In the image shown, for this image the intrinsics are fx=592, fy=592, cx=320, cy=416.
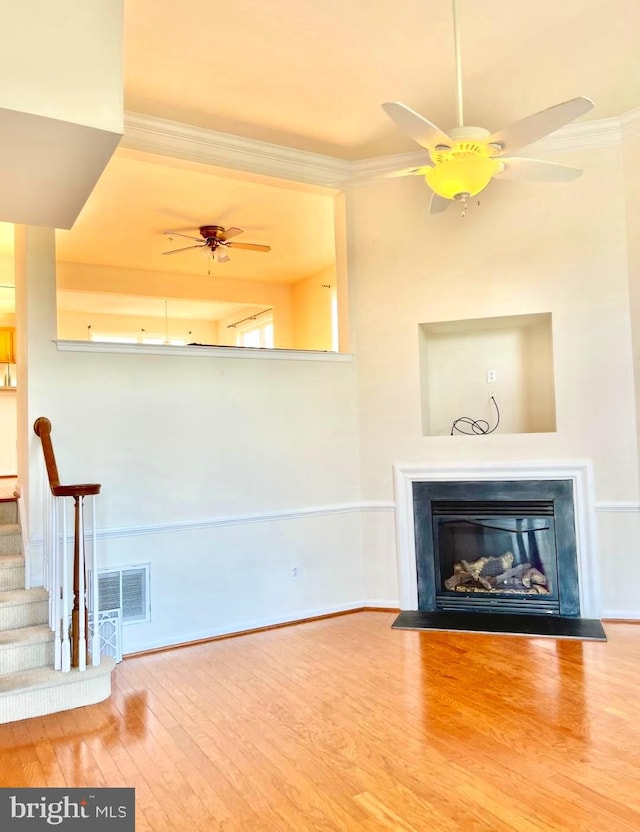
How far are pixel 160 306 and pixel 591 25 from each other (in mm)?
6675

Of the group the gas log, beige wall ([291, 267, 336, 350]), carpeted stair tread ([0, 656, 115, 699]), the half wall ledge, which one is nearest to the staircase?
carpeted stair tread ([0, 656, 115, 699])

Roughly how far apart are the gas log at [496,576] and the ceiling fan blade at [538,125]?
2790 mm

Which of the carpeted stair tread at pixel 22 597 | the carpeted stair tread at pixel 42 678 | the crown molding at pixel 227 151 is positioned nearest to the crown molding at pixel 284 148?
the crown molding at pixel 227 151

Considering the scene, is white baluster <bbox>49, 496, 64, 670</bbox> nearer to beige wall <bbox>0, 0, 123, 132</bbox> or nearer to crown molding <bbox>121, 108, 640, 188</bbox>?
beige wall <bbox>0, 0, 123, 132</bbox>

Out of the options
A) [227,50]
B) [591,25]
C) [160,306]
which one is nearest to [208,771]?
[227,50]

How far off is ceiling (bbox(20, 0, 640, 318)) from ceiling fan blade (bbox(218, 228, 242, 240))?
2.17 ft

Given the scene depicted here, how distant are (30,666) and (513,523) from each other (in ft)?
10.0

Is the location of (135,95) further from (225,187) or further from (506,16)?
(506,16)

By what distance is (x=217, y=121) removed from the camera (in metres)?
3.74

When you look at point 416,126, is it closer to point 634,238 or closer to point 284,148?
point 284,148

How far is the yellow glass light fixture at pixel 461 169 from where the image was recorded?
2.32 meters

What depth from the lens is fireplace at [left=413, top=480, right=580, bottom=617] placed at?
12.9ft

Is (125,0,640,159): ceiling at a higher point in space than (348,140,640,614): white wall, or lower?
higher

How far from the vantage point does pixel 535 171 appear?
2570 millimetres
